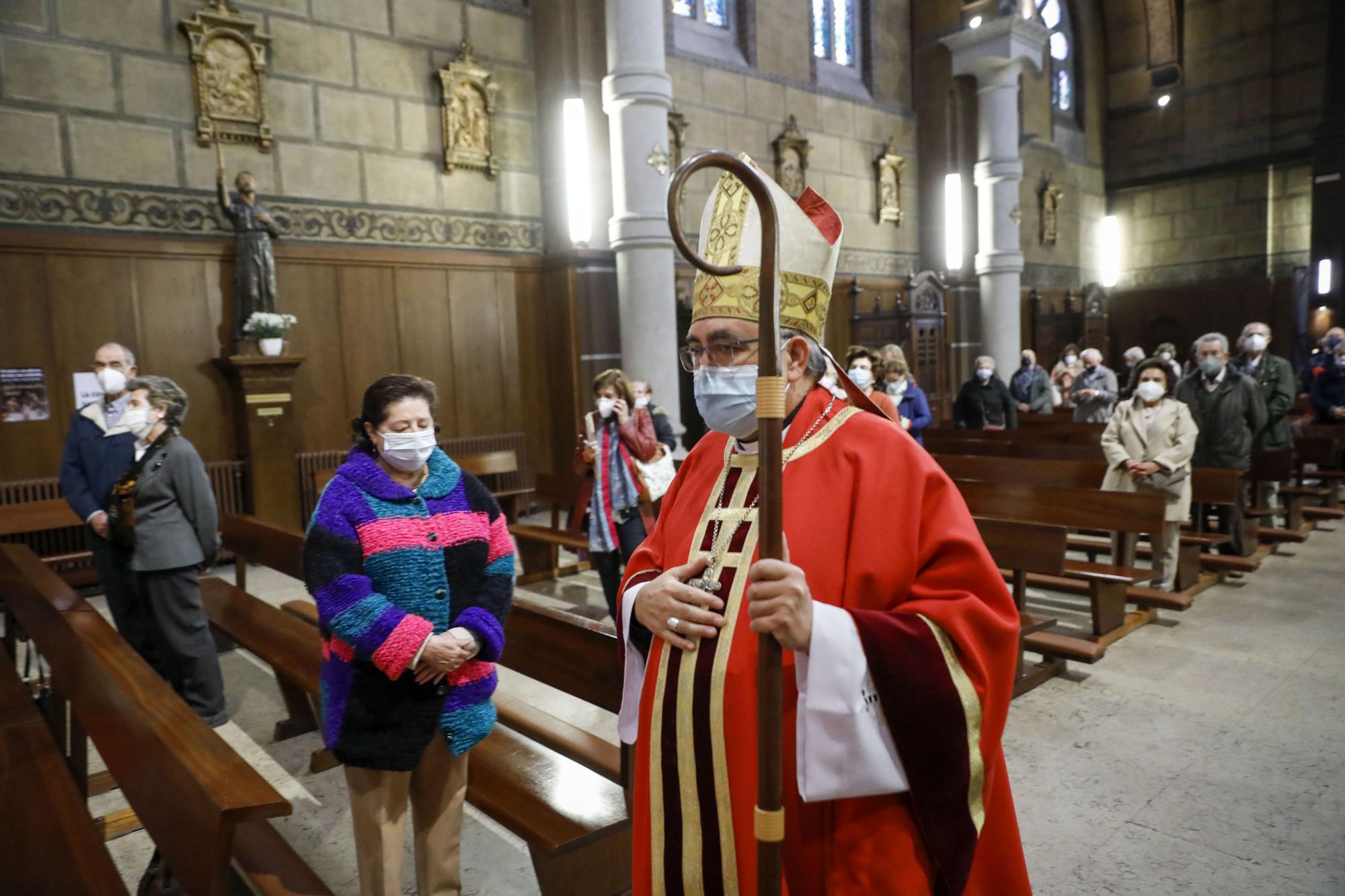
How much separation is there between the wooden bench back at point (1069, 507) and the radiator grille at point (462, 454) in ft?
16.2

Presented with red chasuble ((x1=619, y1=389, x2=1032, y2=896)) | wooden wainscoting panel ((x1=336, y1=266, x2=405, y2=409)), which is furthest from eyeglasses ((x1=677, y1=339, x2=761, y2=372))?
wooden wainscoting panel ((x1=336, y1=266, x2=405, y2=409))

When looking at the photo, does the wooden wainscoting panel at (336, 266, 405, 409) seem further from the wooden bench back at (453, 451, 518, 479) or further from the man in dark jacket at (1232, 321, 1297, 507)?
the man in dark jacket at (1232, 321, 1297, 507)

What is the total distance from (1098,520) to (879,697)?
14.0 ft

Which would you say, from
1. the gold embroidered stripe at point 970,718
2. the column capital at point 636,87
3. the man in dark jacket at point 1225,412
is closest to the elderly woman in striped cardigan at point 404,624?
the gold embroidered stripe at point 970,718

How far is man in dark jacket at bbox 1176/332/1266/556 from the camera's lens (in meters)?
6.16

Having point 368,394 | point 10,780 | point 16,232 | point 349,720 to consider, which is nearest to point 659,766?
point 349,720

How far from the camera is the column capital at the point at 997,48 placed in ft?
44.5

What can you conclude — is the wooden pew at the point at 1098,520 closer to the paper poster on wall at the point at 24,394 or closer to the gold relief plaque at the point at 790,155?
the paper poster on wall at the point at 24,394

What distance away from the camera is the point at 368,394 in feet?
7.41

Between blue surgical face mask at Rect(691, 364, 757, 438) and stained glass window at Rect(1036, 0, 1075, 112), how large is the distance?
1926 cm

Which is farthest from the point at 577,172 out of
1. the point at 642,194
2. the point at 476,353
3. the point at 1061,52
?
the point at 1061,52

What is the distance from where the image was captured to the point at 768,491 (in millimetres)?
1279

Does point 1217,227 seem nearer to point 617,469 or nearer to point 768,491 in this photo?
point 617,469

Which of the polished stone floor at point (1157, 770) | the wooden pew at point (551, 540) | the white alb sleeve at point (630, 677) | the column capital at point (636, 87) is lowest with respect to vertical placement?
the polished stone floor at point (1157, 770)
